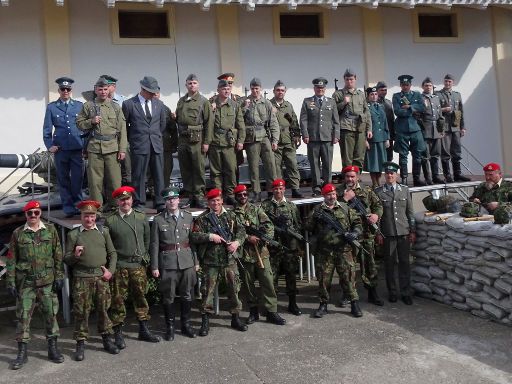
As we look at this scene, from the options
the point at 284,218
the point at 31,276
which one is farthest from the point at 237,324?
the point at 31,276

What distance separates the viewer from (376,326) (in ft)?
26.3

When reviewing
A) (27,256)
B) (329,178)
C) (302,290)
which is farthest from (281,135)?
(27,256)

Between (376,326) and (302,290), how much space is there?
2057 mm

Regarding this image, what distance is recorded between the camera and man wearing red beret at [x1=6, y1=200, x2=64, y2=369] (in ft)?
22.6

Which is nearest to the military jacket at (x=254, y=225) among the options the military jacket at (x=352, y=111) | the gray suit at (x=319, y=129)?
the gray suit at (x=319, y=129)

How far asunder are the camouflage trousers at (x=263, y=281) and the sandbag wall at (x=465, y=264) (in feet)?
8.52

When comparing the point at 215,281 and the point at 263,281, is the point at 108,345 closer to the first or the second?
the point at 215,281

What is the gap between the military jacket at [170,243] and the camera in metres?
7.49

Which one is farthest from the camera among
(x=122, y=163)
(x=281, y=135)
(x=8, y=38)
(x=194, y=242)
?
(x=8, y=38)

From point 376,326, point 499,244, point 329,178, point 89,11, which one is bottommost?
point 376,326

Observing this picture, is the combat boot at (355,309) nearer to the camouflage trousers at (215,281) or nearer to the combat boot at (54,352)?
the camouflage trousers at (215,281)

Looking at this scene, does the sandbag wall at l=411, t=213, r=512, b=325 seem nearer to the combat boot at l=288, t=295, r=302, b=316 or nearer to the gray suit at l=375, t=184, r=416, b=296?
the gray suit at l=375, t=184, r=416, b=296

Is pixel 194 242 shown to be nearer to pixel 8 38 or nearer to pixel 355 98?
pixel 355 98

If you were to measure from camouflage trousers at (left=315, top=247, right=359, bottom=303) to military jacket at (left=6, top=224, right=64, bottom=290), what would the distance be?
3521 mm
